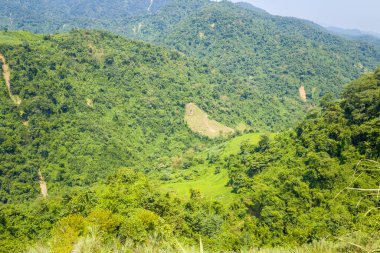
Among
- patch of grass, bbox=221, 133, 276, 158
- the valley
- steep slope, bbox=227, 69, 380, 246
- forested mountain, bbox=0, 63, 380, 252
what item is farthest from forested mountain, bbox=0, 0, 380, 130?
forested mountain, bbox=0, 63, 380, 252

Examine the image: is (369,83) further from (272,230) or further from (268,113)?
(268,113)

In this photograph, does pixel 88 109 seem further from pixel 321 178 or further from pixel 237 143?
pixel 321 178

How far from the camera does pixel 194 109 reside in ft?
315

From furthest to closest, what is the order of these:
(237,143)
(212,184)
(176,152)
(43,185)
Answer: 1. (176,152)
2. (237,143)
3. (43,185)
4. (212,184)

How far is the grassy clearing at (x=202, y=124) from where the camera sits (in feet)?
293

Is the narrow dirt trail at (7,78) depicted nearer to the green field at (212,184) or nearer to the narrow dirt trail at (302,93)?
the green field at (212,184)

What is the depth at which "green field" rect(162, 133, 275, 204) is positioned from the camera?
48875 millimetres

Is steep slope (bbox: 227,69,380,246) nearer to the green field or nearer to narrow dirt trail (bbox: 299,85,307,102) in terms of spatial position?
the green field

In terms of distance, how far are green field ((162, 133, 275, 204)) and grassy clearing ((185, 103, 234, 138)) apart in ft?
65.0

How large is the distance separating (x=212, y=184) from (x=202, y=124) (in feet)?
125

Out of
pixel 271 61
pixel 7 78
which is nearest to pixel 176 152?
pixel 7 78

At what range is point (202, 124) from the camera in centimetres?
9181

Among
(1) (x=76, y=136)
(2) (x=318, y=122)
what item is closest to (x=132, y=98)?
(1) (x=76, y=136)

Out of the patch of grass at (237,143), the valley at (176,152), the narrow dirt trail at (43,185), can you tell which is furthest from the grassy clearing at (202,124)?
the narrow dirt trail at (43,185)
